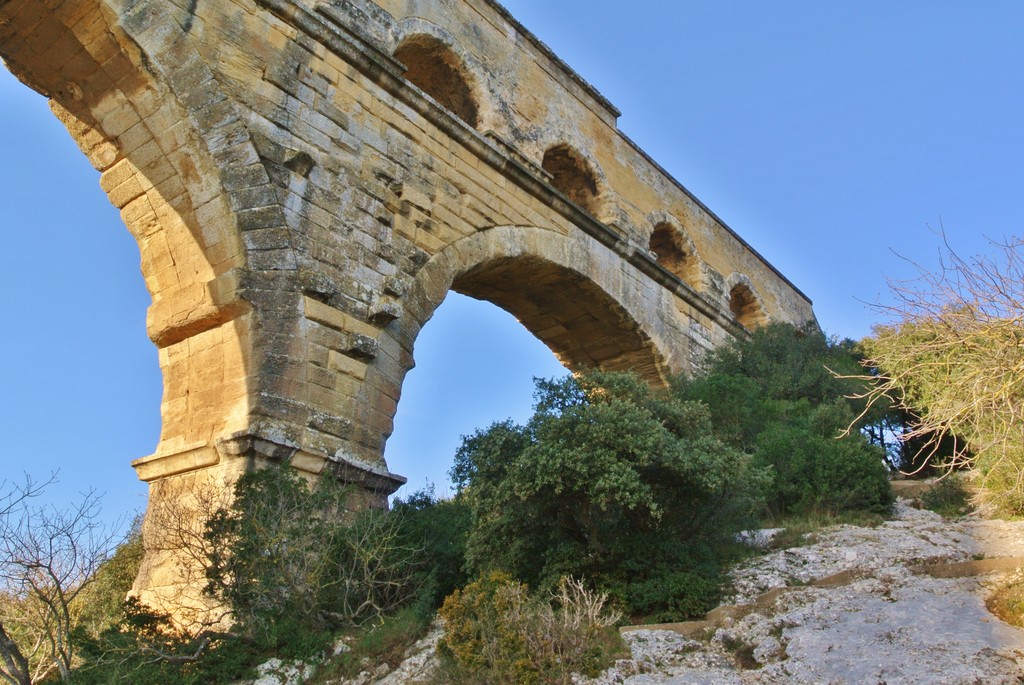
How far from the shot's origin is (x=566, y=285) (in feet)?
31.3

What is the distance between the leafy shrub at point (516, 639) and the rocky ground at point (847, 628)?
135mm

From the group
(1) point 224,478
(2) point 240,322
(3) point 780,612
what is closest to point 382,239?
(2) point 240,322

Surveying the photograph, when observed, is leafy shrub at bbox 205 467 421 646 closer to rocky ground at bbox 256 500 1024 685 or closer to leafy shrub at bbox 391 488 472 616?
leafy shrub at bbox 391 488 472 616

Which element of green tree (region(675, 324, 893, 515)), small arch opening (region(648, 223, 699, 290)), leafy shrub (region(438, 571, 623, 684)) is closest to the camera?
leafy shrub (region(438, 571, 623, 684))

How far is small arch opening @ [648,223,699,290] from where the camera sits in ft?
41.4

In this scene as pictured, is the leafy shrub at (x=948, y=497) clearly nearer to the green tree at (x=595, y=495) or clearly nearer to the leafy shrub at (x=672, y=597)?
the green tree at (x=595, y=495)

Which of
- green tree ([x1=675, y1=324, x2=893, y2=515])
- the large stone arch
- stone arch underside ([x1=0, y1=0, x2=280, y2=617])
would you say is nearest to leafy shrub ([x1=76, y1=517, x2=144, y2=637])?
stone arch underside ([x1=0, y1=0, x2=280, y2=617])

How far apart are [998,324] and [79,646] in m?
5.15

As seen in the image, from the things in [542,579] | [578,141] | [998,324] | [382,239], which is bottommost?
[542,579]

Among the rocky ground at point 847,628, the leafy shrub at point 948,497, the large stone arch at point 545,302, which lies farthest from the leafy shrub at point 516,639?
the leafy shrub at point 948,497

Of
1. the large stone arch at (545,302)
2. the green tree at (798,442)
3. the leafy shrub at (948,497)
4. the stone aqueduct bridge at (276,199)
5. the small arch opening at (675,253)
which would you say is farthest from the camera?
the small arch opening at (675,253)

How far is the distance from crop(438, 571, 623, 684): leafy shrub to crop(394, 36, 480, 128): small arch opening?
5.94 meters

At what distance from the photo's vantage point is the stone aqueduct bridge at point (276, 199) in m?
5.73

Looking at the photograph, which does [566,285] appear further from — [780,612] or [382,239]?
[780,612]
